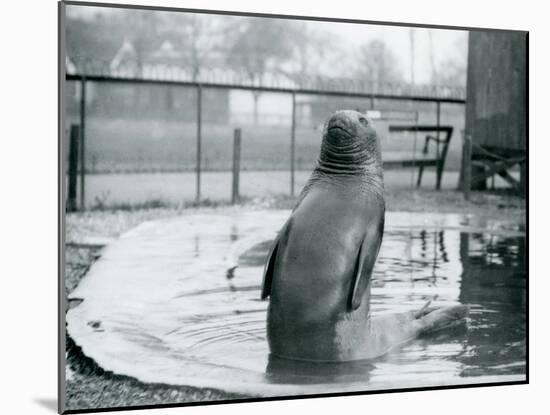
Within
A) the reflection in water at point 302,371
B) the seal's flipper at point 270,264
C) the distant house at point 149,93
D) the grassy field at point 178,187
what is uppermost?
the distant house at point 149,93

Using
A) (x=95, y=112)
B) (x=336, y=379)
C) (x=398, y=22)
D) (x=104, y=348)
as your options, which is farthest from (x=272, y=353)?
(x=398, y=22)

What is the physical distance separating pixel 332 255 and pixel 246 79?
49.2 inches

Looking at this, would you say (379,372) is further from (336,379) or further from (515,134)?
(515,134)

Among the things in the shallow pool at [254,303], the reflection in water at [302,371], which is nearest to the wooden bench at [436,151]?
the shallow pool at [254,303]

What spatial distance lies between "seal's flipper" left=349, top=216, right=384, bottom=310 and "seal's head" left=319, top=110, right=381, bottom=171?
1.28 feet

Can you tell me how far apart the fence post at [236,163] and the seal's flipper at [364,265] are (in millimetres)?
955

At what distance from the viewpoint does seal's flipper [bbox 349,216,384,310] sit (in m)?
5.57

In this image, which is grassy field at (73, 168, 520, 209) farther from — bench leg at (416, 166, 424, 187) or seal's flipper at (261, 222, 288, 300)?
seal's flipper at (261, 222, 288, 300)

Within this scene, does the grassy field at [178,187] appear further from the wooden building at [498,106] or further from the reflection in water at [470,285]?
the wooden building at [498,106]

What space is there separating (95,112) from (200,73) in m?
0.66

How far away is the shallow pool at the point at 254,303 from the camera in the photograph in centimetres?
581

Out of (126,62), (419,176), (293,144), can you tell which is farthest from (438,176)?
(126,62)

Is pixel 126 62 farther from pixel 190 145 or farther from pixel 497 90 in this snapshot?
pixel 497 90

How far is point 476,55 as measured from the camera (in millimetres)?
6684
